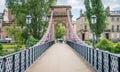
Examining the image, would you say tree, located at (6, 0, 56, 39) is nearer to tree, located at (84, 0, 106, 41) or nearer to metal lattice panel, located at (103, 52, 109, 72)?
tree, located at (84, 0, 106, 41)

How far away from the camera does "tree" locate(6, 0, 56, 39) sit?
58.9 meters

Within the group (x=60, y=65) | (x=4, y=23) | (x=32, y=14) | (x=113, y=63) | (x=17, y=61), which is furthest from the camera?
(x=4, y=23)

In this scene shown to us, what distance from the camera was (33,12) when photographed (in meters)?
58.8

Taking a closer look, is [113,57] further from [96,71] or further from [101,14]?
[101,14]

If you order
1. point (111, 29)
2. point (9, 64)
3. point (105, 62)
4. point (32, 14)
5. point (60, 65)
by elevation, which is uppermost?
point (32, 14)

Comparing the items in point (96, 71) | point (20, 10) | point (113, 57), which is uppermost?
point (20, 10)

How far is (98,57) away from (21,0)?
44450 mm

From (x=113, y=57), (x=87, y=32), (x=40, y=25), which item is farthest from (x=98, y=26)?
(x=113, y=57)

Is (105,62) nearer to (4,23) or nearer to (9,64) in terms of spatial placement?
(9,64)

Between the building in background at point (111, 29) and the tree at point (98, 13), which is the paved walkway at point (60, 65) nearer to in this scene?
the tree at point (98, 13)

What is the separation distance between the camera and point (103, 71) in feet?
50.2

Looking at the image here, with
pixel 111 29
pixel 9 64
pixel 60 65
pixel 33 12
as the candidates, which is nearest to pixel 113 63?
pixel 9 64

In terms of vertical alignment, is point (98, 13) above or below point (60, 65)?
above

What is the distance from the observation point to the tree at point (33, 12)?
193ft
